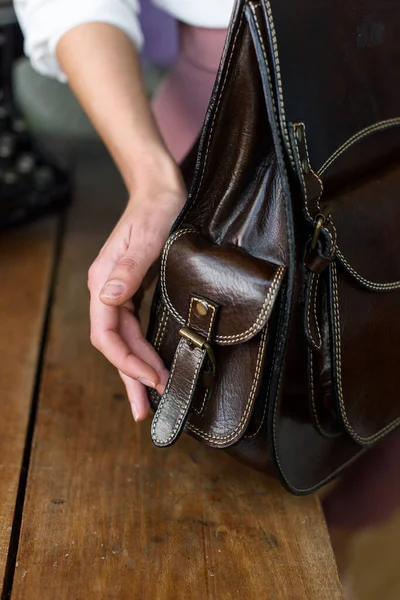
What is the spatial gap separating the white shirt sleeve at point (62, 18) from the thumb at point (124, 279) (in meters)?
0.32

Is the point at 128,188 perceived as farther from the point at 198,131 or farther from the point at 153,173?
the point at 198,131

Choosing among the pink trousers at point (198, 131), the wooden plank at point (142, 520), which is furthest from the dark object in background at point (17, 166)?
the wooden plank at point (142, 520)

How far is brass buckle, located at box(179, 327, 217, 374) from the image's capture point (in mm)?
510

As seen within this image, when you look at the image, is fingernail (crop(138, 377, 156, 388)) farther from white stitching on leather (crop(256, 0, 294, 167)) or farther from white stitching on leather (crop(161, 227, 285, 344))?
white stitching on leather (crop(256, 0, 294, 167))

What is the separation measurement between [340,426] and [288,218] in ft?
0.65

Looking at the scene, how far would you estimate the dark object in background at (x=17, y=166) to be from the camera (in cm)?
92

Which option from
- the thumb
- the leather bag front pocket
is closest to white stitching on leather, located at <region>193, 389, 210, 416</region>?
the leather bag front pocket

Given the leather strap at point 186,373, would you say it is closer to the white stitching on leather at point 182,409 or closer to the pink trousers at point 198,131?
the white stitching on leather at point 182,409

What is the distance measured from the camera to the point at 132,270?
0.57 meters

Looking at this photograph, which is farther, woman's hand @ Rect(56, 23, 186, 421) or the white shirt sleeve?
the white shirt sleeve

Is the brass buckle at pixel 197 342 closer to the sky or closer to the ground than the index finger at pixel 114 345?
closer to the sky

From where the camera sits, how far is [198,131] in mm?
881

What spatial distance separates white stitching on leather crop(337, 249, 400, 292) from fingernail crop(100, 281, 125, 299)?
173 mm

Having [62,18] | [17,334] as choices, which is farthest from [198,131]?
[17,334]
